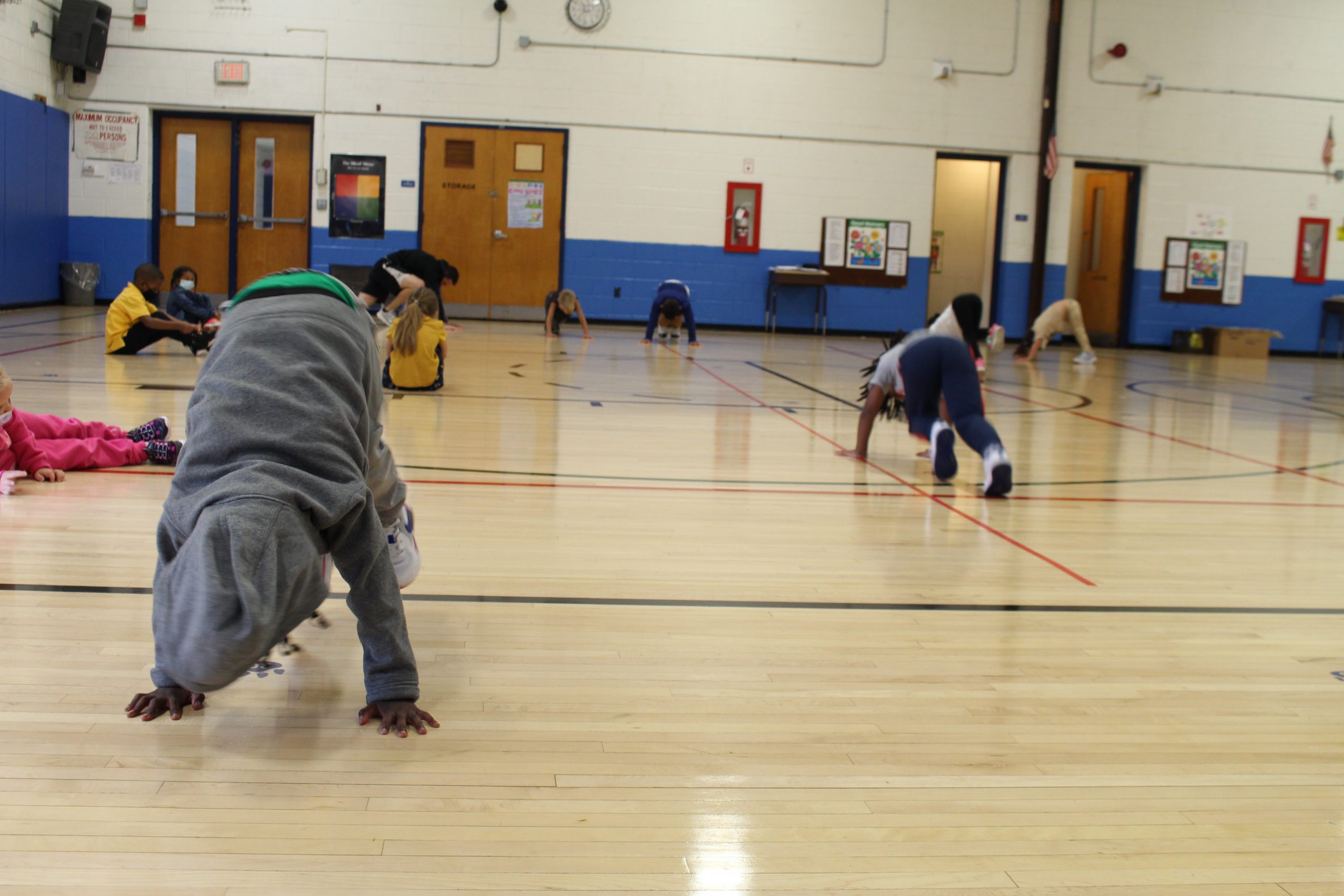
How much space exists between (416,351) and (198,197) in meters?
7.63

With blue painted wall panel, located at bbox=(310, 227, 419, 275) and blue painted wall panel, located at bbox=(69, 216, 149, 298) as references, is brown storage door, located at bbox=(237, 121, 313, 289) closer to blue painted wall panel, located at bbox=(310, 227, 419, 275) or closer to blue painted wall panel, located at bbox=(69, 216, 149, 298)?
blue painted wall panel, located at bbox=(310, 227, 419, 275)

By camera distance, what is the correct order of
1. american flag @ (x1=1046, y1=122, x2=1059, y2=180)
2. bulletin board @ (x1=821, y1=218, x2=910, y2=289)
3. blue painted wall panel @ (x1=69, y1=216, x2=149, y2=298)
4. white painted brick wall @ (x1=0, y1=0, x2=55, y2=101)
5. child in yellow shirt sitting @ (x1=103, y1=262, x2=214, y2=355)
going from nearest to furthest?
child in yellow shirt sitting @ (x1=103, y1=262, x2=214, y2=355)
white painted brick wall @ (x1=0, y1=0, x2=55, y2=101)
blue painted wall panel @ (x1=69, y1=216, x2=149, y2=298)
american flag @ (x1=1046, y1=122, x2=1059, y2=180)
bulletin board @ (x1=821, y1=218, x2=910, y2=289)

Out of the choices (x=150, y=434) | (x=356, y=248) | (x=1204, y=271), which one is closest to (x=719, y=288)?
(x=356, y=248)

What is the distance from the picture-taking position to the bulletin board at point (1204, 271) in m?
14.0

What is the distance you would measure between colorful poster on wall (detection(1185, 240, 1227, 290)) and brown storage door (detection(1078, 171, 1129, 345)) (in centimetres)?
81

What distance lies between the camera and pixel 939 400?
466cm

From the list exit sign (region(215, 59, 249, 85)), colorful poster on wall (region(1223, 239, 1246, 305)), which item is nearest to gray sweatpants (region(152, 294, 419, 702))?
exit sign (region(215, 59, 249, 85))

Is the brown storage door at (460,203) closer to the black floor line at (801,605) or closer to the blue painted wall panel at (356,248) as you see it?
the blue painted wall panel at (356,248)

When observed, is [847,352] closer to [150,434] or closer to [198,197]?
[198,197]

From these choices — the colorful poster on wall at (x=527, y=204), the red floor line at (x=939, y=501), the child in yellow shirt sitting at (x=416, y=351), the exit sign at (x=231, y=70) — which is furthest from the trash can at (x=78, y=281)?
the red floor line at (x=939, y=501)

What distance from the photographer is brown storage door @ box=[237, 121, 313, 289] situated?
1253cm

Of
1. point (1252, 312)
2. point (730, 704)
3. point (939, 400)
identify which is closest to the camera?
point (730, 704)

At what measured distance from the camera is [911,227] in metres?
13.5

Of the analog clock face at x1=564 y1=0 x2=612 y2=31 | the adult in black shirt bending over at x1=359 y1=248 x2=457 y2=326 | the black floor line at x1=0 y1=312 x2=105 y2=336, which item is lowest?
the black floor line at x1=0 y1=312 x2=105 y2=336
